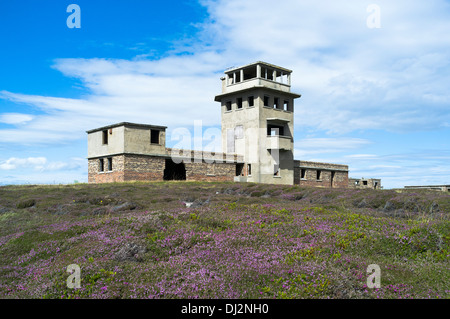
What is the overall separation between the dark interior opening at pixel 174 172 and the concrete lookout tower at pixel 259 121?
7.12 metres

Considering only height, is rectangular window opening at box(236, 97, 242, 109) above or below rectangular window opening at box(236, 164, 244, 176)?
above

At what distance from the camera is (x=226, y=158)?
4716cm

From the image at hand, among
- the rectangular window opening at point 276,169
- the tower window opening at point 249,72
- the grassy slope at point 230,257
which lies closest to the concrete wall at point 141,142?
the rectangular window opening at point 276,169

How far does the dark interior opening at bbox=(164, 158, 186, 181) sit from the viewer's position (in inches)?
1781

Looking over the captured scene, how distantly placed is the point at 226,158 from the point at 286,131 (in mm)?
11219

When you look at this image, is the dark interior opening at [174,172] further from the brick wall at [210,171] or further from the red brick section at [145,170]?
the red brick section at [145,170]

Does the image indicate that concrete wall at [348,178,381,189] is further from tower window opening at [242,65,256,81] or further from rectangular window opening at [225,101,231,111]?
rectangular window opening at [225,101,231,111]

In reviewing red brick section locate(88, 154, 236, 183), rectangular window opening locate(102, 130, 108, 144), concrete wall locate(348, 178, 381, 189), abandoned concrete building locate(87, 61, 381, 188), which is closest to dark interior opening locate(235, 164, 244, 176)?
abandoned concrete building locate(87, 61, 381, 188)

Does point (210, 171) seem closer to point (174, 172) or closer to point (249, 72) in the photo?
point (174, 172)

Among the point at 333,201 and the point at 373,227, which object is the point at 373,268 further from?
the point at 333,201

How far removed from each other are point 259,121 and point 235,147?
18.6ft

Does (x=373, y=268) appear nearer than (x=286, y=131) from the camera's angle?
Yes
